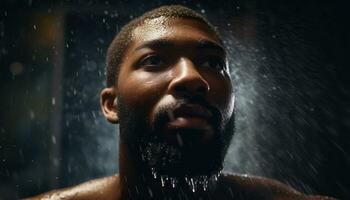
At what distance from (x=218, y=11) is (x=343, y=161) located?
2.27 meters

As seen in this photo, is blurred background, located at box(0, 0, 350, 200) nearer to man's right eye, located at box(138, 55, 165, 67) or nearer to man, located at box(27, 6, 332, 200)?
man, located at box(27, 6, 332, 200)

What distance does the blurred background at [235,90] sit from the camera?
4352 millimetres

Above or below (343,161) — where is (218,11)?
above

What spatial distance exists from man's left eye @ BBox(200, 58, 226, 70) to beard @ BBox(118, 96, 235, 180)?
34 centimetres

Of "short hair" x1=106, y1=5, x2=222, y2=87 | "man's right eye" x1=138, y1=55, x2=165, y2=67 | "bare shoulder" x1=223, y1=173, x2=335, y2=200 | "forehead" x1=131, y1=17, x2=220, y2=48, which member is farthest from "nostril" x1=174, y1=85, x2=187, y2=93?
"bare shoulder" x1=223, y1=173, x2=335, y2=200

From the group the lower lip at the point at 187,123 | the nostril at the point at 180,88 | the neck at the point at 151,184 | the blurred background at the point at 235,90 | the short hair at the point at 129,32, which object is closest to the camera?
the lower lip at the point at 187,123

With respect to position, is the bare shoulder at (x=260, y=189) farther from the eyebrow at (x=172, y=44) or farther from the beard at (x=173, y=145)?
the eyebrow at (x=172, y=44)

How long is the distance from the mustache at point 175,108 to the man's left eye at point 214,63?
0.33m

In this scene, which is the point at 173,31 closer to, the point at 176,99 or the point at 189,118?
the point at 176,99

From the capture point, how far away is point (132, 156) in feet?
7.83

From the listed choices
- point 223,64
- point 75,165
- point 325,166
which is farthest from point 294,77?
point 75,165

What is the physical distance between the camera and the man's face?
1981 mm

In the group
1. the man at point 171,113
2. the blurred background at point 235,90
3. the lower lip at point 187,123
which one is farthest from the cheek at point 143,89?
the blurred background at point 235,90

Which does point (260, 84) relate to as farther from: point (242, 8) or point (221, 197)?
point (221, 197)
